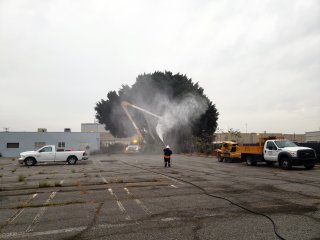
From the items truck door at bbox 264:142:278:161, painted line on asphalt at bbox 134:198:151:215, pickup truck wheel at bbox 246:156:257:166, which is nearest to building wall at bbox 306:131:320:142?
pickup truck wheel at bbox 246:156:257:166

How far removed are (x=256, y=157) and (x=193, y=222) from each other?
17415 millimetres

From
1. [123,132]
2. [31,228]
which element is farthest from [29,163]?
[123,132]

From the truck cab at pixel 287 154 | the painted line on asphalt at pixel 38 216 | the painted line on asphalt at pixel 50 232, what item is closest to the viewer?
the painted line on asphalt at pixel 50 232

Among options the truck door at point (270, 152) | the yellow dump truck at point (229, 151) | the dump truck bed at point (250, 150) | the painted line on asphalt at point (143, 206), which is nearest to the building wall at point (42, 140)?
the yellow dump truck at point (229, 151)

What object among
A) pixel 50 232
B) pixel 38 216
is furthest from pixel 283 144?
pixel 50 232

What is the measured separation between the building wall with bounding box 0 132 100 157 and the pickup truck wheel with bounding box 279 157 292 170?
37097 millimetres

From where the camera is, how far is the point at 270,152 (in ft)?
70.5

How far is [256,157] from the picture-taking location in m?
23.1

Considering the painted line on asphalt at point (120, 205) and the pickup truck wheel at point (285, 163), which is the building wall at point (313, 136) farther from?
the painted line on asphalt at point (120, 205)

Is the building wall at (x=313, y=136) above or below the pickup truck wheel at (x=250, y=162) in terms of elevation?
above

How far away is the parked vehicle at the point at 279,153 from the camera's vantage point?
769 inches

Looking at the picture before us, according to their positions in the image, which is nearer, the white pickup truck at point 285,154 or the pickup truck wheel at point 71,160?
the white pickup truck at point 285,154

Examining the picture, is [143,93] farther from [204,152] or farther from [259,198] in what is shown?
[259,198]

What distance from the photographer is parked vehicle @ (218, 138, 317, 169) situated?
1953 centimetres
